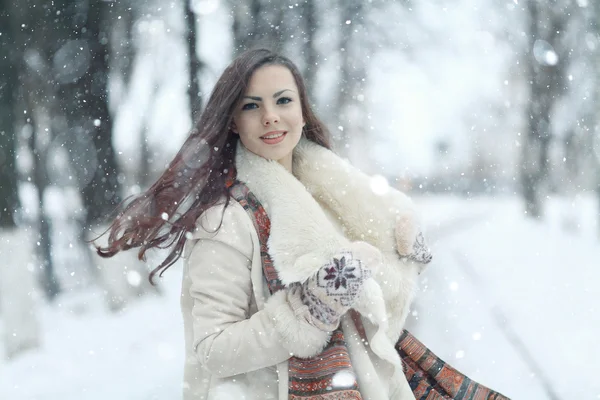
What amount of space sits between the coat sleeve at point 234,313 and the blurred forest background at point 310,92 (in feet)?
6.12

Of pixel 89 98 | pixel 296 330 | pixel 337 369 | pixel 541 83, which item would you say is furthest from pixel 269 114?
pixel 541 83

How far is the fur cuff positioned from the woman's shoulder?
0.75 feet

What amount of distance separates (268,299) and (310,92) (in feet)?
7.29

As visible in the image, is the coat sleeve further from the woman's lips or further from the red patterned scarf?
the woman's lips

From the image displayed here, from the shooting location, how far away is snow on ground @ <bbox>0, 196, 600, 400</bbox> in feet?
13.9

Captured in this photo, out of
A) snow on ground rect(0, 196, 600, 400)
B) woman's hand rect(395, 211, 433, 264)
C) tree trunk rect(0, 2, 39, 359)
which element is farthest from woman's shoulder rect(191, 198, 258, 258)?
tree trunk rect(0, 2, 39, 359)

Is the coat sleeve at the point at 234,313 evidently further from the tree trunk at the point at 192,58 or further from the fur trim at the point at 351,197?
the tree trunk at the point at 192,58

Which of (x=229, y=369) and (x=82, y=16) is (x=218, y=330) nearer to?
(x=229, y=369)

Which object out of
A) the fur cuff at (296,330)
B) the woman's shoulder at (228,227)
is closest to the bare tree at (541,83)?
the woman's shoulder at (228,227)

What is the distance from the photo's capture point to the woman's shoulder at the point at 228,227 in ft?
5.94

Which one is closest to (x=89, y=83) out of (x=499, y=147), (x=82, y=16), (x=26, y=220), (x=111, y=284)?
(x=82, y=16)

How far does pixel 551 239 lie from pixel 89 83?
644cm

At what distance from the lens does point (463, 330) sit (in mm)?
5195

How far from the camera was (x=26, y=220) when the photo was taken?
539 cm
